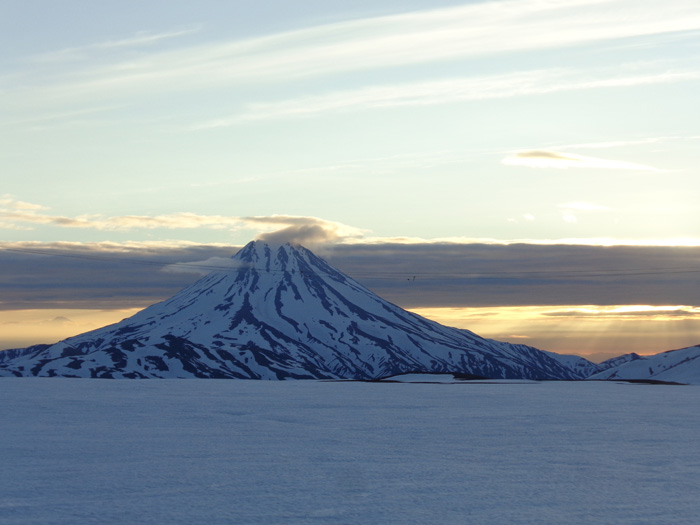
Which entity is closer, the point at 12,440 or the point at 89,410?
the point at 12,440

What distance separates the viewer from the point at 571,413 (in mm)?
59812

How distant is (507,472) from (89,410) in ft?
131

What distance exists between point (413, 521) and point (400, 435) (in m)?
21.7

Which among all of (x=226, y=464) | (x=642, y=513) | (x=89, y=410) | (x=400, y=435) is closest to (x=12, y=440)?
(x=226, y=464)

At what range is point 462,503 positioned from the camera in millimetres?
22891

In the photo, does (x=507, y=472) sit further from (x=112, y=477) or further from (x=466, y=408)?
(x=466, y=408)

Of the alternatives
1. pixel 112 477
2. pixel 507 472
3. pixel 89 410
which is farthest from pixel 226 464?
pixel 89 410

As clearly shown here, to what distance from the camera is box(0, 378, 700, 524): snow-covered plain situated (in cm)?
2159

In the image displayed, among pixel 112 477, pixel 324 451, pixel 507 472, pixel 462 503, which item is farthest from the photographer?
pixel 324 451

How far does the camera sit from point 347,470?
95.3 feet

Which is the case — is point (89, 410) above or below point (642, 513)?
below

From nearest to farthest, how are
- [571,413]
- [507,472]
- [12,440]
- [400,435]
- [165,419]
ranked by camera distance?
[507,472] < [12,440] < [400,435] < [165,419] < [571,413]

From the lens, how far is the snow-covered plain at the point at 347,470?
A: 2159 cm

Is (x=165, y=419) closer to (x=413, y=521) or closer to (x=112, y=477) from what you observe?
(x=112, y=477)
